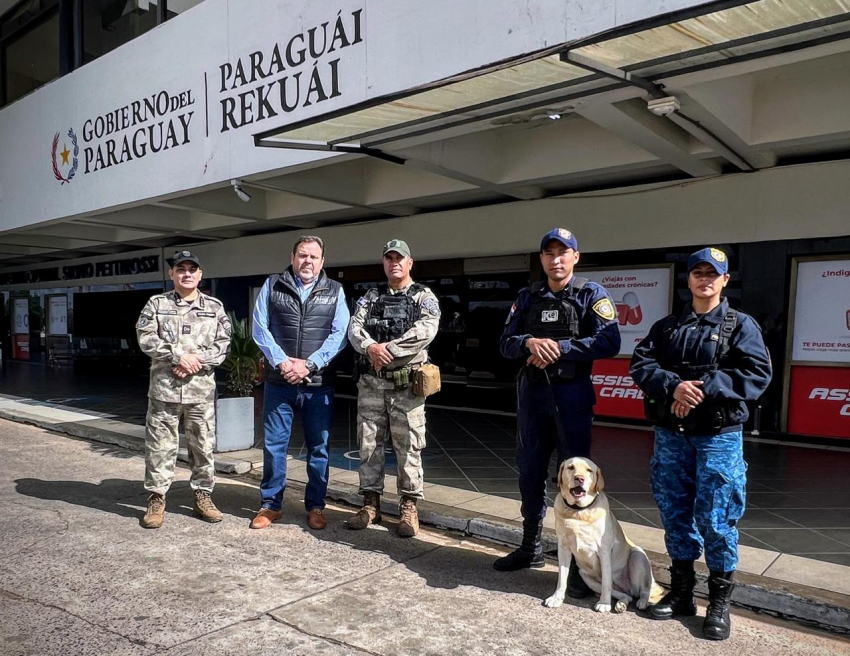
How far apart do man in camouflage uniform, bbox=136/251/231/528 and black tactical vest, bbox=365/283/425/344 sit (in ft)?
4.45

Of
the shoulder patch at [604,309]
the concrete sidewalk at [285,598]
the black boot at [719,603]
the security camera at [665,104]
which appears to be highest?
the security camera at [665,104]

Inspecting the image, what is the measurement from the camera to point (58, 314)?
63.9 feet

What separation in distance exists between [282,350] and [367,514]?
1.38 meters

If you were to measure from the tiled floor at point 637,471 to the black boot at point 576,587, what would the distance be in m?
1.30

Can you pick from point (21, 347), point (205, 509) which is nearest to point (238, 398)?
point (205, 509)

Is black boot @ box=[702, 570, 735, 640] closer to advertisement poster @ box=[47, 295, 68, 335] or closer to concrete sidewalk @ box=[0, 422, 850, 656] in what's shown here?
concrete sidewalk @ box=[0, 422, 850, 656]

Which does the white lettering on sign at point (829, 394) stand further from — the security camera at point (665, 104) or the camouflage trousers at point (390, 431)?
the camouflage trousers at point (390, 431)

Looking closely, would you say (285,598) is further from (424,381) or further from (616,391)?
(616,391)

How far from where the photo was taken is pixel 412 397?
4.59 meters

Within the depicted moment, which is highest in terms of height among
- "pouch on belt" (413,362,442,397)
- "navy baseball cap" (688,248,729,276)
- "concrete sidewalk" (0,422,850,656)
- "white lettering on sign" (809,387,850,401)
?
"navy baseball cap" (688,248,729,276)

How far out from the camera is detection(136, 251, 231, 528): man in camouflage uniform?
480 centimetres

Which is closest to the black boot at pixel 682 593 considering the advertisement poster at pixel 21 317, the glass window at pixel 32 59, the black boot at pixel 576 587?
the black boot at pixel 576 587

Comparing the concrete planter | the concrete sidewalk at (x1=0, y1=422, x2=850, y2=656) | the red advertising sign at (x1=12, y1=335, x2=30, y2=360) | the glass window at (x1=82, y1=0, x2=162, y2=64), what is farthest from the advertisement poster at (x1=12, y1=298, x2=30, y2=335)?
the concrete sidewalk at (x1=0, y1=422, x2=850, y2=656)

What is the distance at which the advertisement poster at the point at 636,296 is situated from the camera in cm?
828
